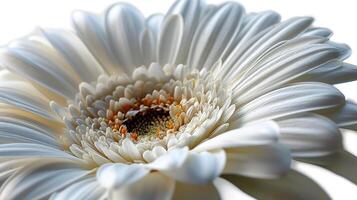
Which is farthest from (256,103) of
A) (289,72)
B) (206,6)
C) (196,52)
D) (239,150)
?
(206,6)

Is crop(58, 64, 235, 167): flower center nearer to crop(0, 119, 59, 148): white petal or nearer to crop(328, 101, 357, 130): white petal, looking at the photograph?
crop(0, 119, 59, 148): white petal

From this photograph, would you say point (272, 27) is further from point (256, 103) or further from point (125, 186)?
point (125, 186)

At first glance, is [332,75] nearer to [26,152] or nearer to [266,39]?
[266,39]

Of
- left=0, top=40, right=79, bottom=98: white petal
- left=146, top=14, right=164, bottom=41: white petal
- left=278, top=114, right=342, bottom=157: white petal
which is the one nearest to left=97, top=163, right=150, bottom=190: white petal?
left=278, top=114, right=342, bottom=157: white petal

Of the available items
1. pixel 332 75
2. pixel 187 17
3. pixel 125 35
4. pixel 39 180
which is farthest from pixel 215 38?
pixel 39 180

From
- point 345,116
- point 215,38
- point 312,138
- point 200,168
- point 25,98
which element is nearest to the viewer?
point 200,168

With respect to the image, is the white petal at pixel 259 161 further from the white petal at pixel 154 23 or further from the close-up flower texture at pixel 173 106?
the white petal at pixel 154 23

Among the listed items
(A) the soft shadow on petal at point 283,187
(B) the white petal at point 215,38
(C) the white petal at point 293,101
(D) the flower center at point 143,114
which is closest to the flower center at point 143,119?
(D) the flower center at point 143,114
